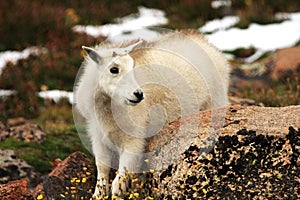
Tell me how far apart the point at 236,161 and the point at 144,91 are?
1270mm

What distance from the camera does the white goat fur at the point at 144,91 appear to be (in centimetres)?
548

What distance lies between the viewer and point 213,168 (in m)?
4.90

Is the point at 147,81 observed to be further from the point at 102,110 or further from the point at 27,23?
the point at 27,23

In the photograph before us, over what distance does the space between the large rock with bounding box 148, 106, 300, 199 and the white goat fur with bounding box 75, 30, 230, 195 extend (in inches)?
16.7

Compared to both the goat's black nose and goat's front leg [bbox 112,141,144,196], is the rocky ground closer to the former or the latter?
goat's front leg [bbox 112,141,144,196]

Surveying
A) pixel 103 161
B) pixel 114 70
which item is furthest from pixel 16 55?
pixel 114 70

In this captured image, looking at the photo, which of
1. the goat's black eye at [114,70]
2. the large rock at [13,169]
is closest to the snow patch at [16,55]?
the large rock at [13,169]

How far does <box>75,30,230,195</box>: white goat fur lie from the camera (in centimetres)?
548

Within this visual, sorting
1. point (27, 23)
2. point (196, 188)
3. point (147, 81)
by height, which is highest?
point (27, 23)

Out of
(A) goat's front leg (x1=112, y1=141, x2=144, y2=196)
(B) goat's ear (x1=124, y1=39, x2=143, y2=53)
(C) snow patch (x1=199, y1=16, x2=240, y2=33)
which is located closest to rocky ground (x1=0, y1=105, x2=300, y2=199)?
(A) goat's front leg (x1=112, y1=141, x2=144, y2=196)

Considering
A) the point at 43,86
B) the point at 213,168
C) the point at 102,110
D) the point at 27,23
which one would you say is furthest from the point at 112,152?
the point at 27,23

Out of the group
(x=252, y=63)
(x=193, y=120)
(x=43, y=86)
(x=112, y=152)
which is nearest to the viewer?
(x=193, y=120)

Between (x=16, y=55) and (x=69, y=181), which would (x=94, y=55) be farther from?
(x=16, y=55)

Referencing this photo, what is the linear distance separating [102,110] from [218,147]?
1245mm
